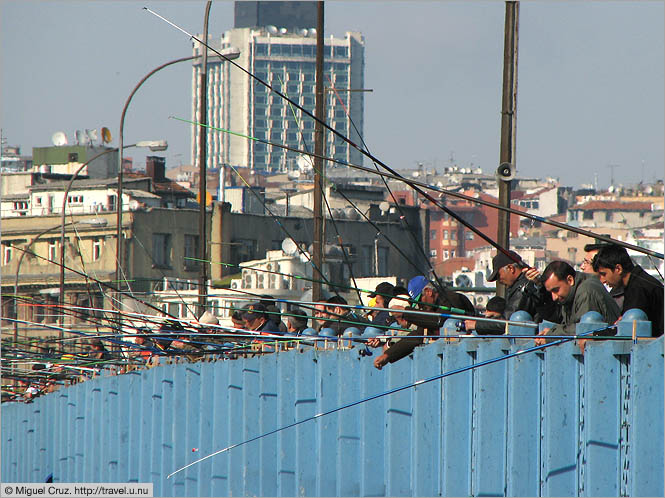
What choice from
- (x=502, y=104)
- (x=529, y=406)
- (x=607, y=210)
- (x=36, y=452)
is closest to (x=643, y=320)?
(x=529, y=406)

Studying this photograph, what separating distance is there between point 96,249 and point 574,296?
209 ft

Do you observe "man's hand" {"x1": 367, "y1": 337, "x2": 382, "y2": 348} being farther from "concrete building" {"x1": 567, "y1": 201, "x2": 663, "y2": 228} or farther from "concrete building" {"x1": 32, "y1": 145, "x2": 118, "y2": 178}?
"concrete building" {"x1": 567, "y1": 201, "x2": 663, "y2": 228}

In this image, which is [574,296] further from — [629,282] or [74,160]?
[74,160]

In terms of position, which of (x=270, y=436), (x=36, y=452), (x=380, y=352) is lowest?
(x=36, y=452)

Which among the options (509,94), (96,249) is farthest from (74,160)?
(509,94)

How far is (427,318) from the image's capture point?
8.40 meters

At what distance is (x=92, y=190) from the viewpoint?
265 feet

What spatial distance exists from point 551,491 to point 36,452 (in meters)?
14.6

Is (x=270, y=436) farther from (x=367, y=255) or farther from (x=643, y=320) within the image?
(x=367, y=255)

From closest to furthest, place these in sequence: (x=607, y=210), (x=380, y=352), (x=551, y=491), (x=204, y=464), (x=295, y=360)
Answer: (x=551, y=491) → (x=380, y=352) → (x=295, y=360) → (x=204, y=464) → (x=607, y=210)

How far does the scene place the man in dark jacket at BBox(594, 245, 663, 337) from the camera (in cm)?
709

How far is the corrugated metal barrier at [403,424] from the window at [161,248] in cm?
5493

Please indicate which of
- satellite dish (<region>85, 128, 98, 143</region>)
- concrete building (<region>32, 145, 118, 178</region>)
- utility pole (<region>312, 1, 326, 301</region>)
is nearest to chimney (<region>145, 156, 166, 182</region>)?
concrete building (<region>32, 145, 118, 178</region>)

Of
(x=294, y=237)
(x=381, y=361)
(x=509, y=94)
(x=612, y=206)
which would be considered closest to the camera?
(x=381, y=361)
